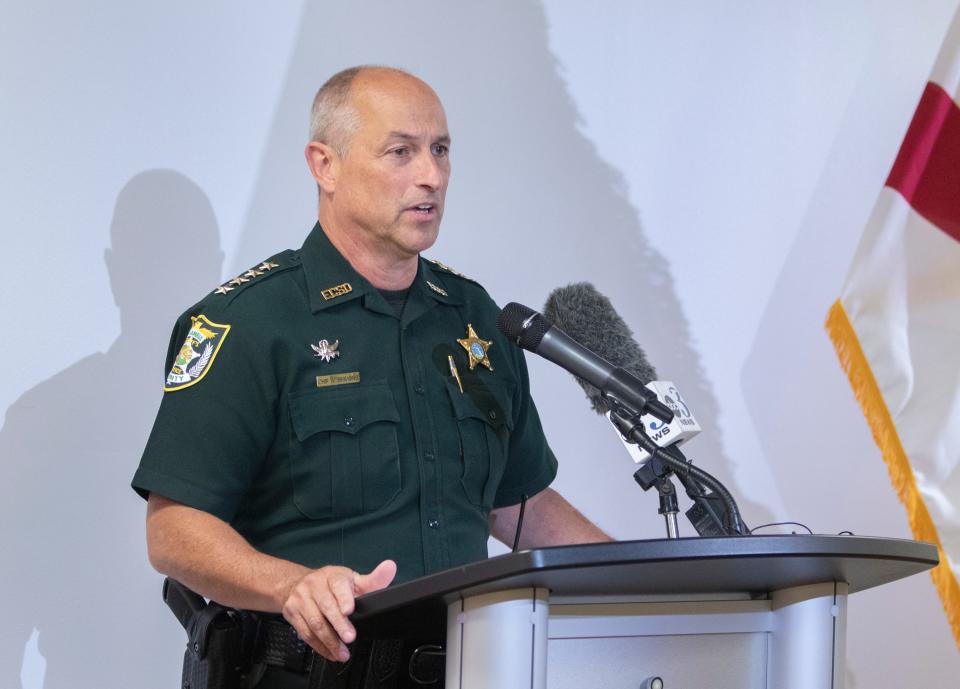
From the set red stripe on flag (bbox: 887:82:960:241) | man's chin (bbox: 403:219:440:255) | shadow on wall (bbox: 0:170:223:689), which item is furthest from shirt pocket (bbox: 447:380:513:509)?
red stripe on flag (bbox: 887:82:960:241)

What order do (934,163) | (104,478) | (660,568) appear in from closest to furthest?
1. (660,568)
2. (104,478)
3. (934,163)

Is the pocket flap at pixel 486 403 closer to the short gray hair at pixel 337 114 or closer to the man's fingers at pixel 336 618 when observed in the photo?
the short gray hair at pixel 337 114

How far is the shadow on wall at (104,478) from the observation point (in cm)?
205

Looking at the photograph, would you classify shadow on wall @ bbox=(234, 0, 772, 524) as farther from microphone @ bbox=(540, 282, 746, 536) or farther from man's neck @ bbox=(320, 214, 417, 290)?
microphone @ bbox=(540, 282, 746, 536)

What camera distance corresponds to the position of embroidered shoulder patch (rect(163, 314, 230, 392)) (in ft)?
5.18

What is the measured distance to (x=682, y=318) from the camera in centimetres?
279

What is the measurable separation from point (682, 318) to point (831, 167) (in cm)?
54

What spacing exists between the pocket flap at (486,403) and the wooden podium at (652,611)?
0.56m

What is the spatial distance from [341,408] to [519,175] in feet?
3.95

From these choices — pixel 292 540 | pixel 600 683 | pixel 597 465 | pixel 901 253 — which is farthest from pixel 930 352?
pixel 600 683

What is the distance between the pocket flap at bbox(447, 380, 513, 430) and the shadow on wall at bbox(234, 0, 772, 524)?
0.79 m

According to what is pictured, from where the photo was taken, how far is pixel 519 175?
2.69 metres

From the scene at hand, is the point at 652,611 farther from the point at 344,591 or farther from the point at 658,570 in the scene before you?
the point at 344,591

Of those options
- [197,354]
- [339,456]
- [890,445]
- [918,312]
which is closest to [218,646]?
[339,456]
